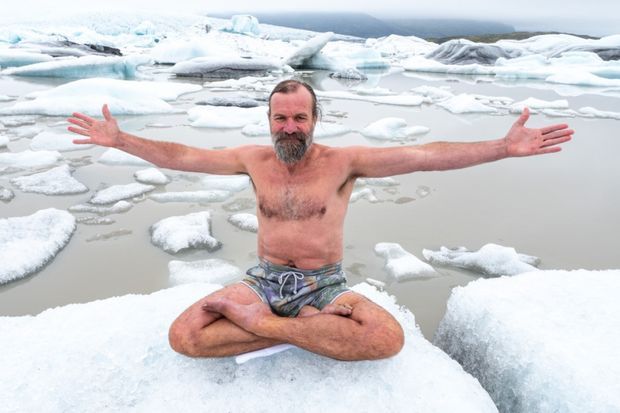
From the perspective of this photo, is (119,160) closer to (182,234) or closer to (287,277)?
(182,234)

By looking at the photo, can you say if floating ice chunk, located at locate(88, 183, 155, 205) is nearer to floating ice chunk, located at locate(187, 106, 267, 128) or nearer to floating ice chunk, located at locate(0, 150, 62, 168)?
floating ice chunk, located at locate(0, 150, 62, 168)

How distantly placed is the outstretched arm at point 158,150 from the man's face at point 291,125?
12.9 inches

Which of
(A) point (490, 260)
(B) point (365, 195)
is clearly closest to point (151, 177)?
(B) point (365, 195)

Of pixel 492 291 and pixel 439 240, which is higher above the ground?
pixel 492 291

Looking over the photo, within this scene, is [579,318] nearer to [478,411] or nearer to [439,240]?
[478,411]

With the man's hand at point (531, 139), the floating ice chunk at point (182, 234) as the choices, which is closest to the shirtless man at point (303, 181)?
the man's hand at point (531, 139)

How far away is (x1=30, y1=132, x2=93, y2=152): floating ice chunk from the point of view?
18.0ft

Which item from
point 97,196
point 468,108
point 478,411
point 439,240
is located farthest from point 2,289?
point 468,108

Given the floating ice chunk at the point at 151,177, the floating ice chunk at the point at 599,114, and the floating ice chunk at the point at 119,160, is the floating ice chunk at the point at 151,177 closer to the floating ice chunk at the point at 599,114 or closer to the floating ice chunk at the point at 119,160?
the floating ice chunk at the point at 119,160

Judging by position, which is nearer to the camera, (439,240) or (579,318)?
(579,318)

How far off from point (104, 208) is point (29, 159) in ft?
6.15

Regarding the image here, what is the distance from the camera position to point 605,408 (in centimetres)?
139

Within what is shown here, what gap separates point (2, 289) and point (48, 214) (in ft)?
2.87

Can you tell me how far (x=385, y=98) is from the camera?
1065 centimetres
